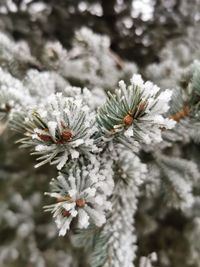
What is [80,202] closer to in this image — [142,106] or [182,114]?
[142,106]

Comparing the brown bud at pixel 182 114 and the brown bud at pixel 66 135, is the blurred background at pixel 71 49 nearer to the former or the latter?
the brown bud at pixel 182 114

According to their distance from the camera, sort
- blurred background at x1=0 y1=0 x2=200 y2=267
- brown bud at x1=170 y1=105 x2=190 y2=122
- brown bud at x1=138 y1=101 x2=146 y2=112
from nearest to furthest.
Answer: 1. brown bud at x1=138 y1=101 x2=146 y2=112
2. brown bud at x1=170 y1=105 x2=190 y2=122
3. blurred background at x1=0 y1=0 x2=200 y2=267

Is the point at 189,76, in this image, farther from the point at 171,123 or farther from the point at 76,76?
the point at 76,76

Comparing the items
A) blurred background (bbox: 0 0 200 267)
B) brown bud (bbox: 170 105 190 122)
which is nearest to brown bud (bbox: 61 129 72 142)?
brown bud (bbox: 170 105 190 122)

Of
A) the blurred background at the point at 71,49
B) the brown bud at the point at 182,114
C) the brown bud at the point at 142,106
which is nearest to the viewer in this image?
the brown bud at the point at 142,106

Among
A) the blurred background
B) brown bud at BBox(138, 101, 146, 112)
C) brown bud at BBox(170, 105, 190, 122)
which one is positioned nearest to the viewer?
brown bud at BBox(138, 101, 146, 112)

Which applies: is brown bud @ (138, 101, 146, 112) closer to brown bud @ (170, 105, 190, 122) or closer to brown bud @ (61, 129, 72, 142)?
brown bud @ (61, 129, 72, 142)

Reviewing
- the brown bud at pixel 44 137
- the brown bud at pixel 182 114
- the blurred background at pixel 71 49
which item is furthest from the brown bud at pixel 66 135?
the blurred background at pixel 71 49

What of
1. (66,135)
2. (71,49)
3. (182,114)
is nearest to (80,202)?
(66,135)
